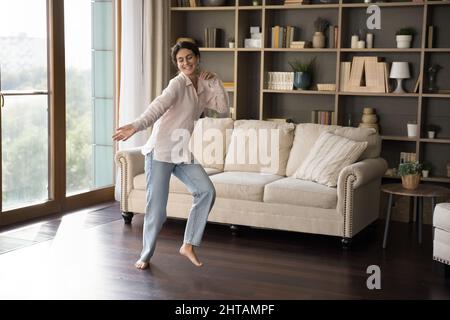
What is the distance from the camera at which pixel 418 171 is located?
5438mm

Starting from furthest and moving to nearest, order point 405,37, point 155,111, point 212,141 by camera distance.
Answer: point 405,37, point 212,141, point 155,111

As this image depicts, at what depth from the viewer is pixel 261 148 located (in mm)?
6059

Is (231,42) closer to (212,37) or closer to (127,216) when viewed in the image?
(212,37)

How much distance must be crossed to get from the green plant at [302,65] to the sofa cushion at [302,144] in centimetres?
101

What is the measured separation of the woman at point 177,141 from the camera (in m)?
4.36

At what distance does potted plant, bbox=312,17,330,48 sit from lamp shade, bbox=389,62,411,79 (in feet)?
2.42

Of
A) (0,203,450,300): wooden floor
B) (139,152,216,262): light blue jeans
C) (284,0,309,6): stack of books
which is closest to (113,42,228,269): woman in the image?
(139,152,216,262): light blue jeans

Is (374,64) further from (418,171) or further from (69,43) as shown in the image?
(69,43)

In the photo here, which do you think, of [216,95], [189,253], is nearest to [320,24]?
[216,95]

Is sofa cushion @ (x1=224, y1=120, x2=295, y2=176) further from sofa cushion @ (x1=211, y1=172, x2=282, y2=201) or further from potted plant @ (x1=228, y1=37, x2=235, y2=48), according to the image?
potted plant @ (x1=228, y1=37, x2=235, y2=48)

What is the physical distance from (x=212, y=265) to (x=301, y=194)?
0.99 m
